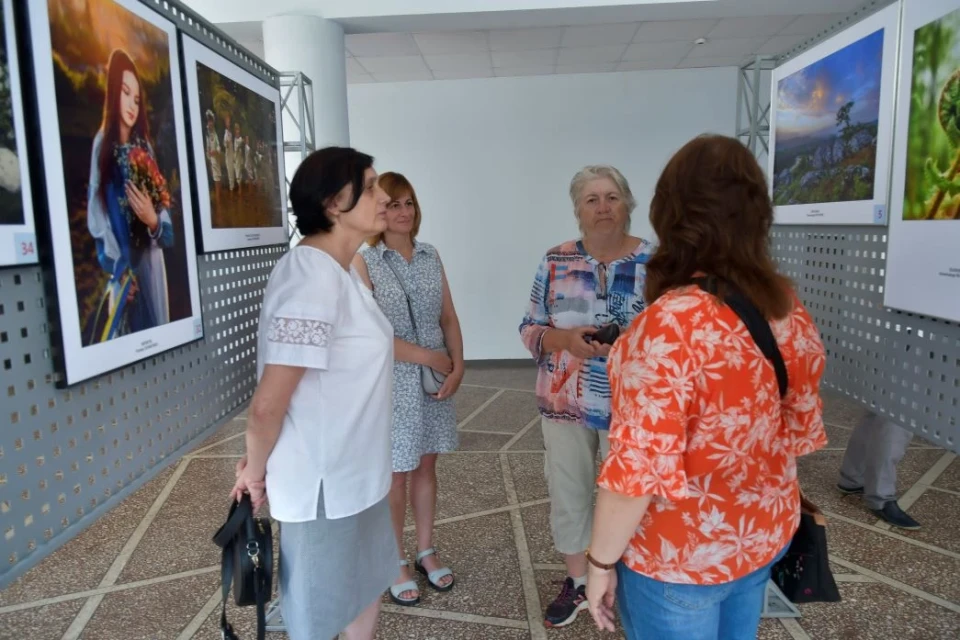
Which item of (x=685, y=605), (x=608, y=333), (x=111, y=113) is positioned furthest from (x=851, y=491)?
(x=111, y=113)

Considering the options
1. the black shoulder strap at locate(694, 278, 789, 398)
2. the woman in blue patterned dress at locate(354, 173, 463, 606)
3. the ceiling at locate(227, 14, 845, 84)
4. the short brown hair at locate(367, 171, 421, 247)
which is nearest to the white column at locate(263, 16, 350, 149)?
the ceiling at locate(227, 14, 845, 84)

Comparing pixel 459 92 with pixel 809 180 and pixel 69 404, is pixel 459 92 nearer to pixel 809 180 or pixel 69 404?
pixel 809 180

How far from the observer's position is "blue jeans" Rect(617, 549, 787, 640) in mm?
1196

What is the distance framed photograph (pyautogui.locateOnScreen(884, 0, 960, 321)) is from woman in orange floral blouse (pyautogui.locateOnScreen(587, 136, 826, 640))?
576mm

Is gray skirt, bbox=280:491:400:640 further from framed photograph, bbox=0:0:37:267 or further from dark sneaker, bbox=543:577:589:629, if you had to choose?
dark sneaker, bbox=543:577:589:629

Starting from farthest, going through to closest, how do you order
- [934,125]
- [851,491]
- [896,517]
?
[851,491], [896,517], [934,125]

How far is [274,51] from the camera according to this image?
4859 mm

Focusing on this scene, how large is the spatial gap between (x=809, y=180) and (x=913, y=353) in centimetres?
79

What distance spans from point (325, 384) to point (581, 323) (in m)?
1.05

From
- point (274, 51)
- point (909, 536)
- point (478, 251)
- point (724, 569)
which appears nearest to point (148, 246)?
A: point (724, 569)

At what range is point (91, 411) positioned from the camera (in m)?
1.29

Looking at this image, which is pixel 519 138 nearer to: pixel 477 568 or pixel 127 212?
pixel 477 568

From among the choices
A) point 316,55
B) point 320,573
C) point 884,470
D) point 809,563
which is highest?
point 316,55

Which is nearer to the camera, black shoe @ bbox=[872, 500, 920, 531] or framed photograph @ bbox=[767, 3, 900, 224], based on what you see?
framed photograph @ bbox=[767, 3, 900, 224]
